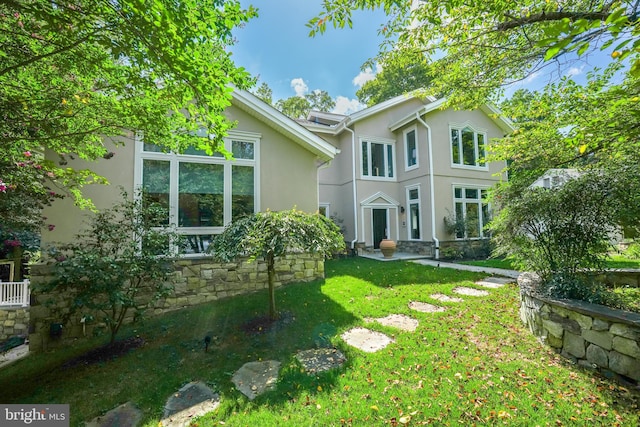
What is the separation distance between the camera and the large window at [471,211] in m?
12.3

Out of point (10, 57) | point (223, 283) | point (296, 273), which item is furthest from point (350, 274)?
point (10, 57)

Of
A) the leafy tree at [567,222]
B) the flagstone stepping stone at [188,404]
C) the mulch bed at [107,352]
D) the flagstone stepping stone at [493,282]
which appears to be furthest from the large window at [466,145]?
the mulch bed at [107,352]

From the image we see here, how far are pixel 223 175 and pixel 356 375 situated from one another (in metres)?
5.46

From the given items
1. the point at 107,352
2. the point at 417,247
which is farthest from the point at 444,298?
the point at 417,247

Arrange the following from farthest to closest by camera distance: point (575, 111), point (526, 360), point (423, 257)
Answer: point (423, 257), point (575, 111), point (526, 360)

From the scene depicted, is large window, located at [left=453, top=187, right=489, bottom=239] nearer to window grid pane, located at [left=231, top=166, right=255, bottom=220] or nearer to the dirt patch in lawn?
window grid pane, located at [left=231, top=166, right=255, bottom=220]

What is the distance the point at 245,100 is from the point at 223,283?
4.61m

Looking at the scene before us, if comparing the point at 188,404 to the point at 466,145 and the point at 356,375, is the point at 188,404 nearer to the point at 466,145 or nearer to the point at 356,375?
the point at 356,375

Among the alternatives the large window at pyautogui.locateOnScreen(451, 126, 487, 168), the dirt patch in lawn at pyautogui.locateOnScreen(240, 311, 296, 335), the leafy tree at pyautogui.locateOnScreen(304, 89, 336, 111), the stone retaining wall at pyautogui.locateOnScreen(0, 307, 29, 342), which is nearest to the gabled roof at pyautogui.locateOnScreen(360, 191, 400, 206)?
the large window at pyautogui.locateOnScreen(451, 126, 487, 168)

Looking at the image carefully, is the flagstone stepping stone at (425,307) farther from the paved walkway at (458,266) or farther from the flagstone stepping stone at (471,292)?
the paved walkway at (458,266)

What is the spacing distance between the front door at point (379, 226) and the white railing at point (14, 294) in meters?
14.3

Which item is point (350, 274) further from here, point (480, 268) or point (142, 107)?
point (142, 107)

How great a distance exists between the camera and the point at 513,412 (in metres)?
2.65

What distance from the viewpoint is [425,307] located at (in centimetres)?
561
